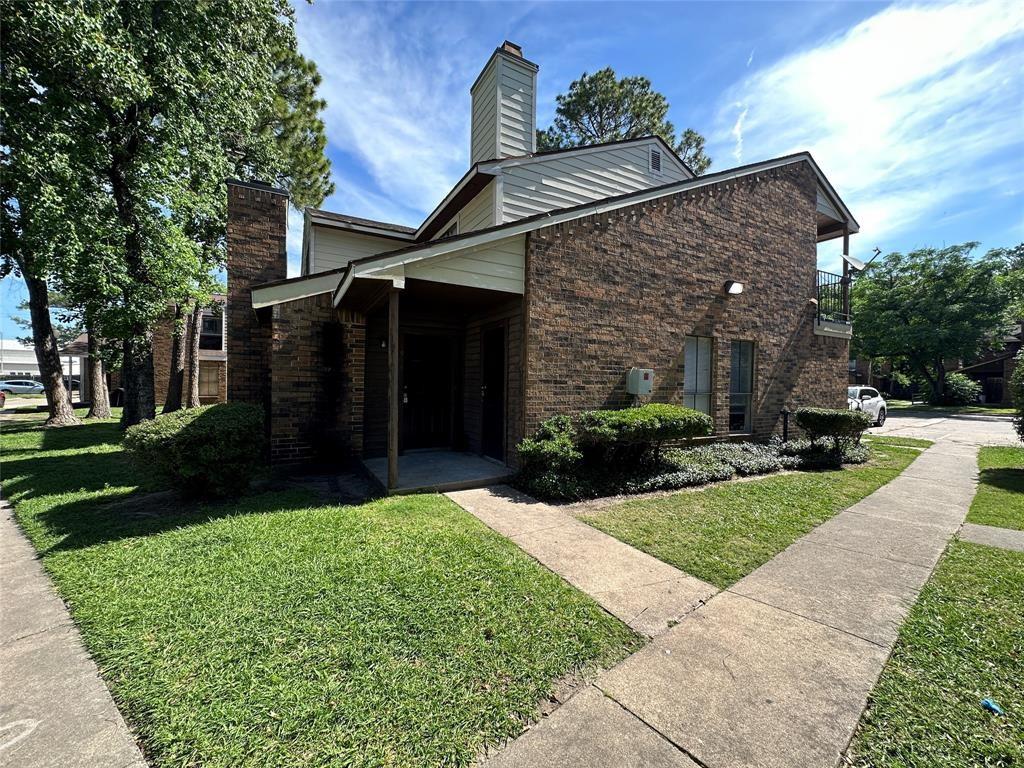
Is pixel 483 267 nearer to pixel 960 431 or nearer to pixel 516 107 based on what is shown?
pixel 516 107

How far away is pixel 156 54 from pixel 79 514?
34.1ft

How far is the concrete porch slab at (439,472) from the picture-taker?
5871 mm

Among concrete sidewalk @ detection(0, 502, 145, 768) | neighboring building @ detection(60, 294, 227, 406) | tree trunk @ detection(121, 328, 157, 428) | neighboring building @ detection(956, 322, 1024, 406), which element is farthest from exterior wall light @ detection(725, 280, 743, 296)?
neighboring building @ detection(956, 322, 1024, 406)

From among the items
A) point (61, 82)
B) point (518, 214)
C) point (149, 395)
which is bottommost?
point (149, 395)

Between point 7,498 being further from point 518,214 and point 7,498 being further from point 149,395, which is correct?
point 518,214

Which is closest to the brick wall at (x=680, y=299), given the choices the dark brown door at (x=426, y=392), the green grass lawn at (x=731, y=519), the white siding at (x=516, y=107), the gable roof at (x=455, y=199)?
the green grass lawn at (x=731, y=519)

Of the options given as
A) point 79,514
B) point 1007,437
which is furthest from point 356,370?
point 1007,437

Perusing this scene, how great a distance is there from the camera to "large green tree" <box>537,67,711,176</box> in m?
19.5

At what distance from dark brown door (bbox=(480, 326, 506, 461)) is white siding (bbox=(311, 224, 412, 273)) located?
4366mm

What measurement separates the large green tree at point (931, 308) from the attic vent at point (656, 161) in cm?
2879

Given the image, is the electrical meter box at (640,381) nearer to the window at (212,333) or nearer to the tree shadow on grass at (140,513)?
the tree shadow on grass at (140,513)

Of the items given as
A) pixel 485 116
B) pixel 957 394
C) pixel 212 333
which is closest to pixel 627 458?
pixel 485 116

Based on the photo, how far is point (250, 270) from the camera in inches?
306

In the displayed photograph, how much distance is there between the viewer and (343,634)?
256 cm
